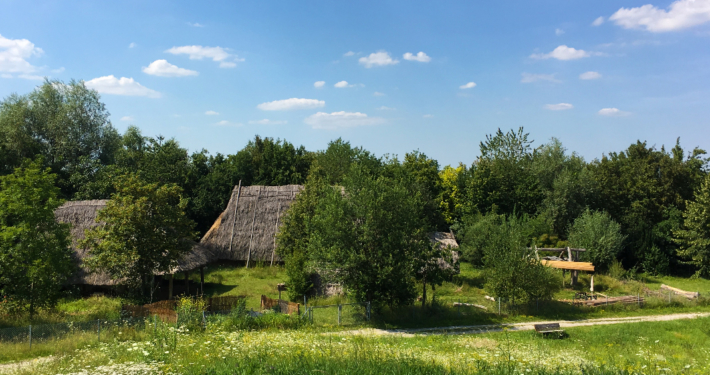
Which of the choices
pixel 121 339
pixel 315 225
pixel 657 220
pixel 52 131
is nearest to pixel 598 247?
pixel 657 220

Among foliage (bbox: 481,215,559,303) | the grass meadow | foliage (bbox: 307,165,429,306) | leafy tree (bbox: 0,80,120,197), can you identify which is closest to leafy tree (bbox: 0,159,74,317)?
the grass meadow

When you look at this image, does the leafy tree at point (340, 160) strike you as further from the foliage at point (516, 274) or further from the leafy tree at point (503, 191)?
the foliage at point (516, 274)

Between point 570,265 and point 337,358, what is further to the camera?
point 570,265

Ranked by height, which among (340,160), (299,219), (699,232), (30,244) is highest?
(340,160)

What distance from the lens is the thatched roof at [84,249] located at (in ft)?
80.2

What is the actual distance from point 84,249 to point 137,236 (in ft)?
13.1

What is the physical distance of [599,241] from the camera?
113 feet

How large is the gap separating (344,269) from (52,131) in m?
31.9

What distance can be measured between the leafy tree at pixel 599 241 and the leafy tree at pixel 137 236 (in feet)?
88.6

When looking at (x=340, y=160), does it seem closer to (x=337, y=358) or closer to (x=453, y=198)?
(x=453, y=198)

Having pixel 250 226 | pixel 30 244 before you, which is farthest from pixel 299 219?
pixel 30 244

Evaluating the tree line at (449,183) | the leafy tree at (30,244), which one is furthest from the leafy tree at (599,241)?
the leafy tree at (30,244)

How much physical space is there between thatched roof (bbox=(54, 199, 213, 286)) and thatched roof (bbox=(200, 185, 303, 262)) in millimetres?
4628

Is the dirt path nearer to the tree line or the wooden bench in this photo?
the wooden bench
